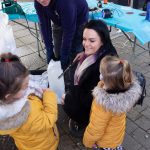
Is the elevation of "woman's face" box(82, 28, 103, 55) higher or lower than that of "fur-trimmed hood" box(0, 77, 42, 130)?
higher

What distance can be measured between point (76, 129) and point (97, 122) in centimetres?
89

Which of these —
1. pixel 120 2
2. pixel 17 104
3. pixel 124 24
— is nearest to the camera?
pixel 17 104

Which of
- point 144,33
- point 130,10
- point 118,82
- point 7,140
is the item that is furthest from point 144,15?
point 7,140

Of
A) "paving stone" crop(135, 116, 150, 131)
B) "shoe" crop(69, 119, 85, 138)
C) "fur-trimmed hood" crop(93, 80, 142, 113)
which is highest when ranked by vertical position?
"fur-trimmed hood" crop(93, 80, 142, 113)

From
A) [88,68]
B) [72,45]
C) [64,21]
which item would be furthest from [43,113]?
[72,45]

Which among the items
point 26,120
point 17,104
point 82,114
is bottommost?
point 82,114

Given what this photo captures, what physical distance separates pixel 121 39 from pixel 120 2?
5.38ft

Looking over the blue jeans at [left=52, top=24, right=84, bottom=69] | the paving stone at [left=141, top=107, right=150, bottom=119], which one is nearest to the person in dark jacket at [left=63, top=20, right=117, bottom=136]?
the blue jeans at [left=52, top=24, right=84, bottom=69]

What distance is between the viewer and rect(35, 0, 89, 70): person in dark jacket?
228 centimetres

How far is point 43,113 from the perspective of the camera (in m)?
1.70

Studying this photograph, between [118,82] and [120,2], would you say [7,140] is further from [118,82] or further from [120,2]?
[120,2]

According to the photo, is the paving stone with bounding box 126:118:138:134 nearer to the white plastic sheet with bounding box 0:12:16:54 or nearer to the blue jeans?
the blue jeans

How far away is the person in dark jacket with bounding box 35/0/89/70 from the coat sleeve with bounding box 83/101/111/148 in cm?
92

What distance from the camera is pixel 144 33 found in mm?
2812
